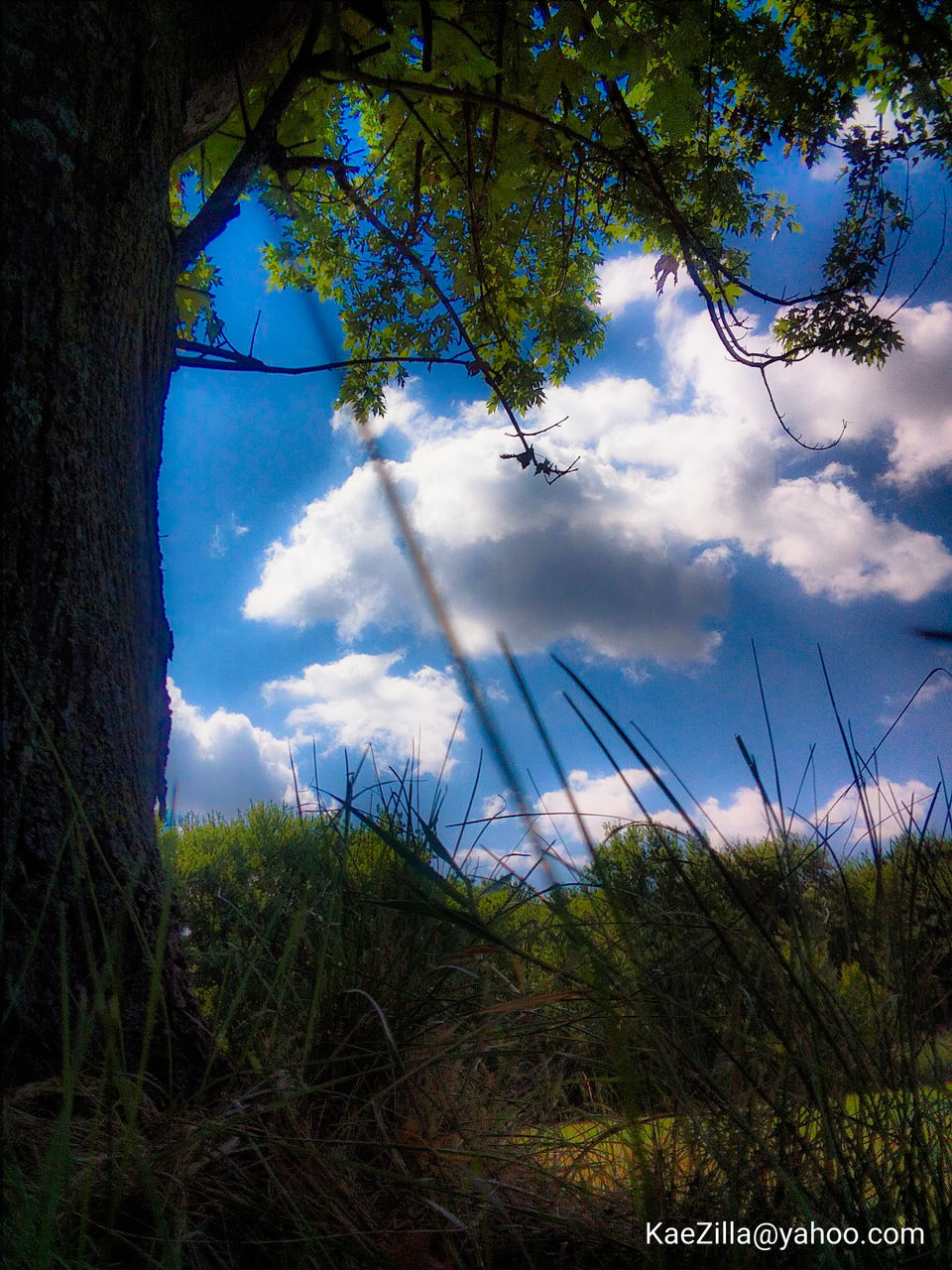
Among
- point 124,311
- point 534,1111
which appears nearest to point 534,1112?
point 534,1111

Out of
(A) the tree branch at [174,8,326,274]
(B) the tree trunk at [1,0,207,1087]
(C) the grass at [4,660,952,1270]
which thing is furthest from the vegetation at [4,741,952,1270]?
(A) the tree branch at [174,8,326,274]

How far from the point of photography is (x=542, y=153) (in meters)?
2.84

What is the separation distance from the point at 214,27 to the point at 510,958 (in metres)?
2.11

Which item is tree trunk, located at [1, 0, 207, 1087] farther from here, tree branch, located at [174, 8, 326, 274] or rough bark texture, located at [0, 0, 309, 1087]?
tree branch, located at [174, 8, 326, 274]

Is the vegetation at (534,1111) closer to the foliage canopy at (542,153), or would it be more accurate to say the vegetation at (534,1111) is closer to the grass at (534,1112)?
the grass at (534,1112)

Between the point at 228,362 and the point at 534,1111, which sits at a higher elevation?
the point at 228,362

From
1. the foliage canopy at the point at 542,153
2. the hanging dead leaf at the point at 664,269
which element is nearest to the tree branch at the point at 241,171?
the foliage canopy at the point at 542,153

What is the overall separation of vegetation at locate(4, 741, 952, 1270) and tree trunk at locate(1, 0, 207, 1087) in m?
0.18

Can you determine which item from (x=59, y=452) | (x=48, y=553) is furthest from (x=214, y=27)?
(x=48, y=553)

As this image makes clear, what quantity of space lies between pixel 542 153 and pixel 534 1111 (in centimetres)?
304

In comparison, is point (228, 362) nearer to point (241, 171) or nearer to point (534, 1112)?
point (241, 171)

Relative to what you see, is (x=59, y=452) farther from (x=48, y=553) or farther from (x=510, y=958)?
(x=510, y=958)

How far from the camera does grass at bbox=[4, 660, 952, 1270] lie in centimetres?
83

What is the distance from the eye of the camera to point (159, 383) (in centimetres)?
171
